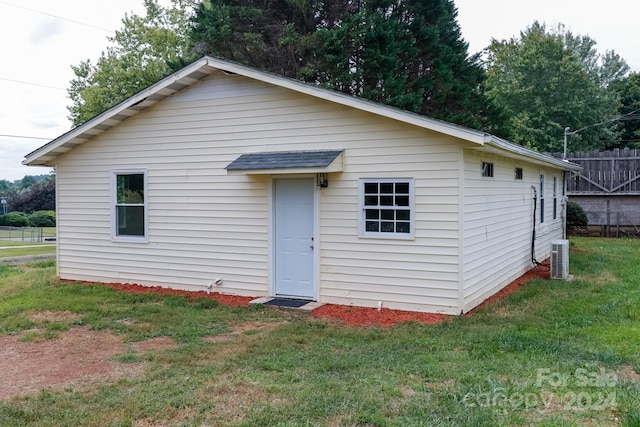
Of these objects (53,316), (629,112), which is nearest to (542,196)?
(53,316)

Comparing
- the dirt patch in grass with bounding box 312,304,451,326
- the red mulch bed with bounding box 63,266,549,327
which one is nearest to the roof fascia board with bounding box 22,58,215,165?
the red mulch bed with bounding box 63,266,549,327

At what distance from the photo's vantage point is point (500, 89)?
29359 millimetres

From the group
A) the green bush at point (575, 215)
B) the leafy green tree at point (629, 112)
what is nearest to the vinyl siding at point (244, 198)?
the green bush at point (575, 215)

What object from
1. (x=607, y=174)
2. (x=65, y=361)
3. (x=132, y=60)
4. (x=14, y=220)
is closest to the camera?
(x=65, y=361)

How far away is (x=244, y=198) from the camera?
877 centimetres

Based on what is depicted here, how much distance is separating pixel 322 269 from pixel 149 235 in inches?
143

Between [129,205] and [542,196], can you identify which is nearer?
[129,205]

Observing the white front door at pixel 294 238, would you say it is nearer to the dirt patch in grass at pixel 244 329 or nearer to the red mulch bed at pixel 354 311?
the red mulch bed at pixel 354 311

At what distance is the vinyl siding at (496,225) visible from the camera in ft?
24.7

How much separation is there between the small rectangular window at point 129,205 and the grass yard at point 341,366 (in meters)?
1.79

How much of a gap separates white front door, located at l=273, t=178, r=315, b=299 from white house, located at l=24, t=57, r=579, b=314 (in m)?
0.02

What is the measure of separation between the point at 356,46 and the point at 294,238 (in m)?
10.8

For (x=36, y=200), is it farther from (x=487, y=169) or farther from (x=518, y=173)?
(x=487, y=169)

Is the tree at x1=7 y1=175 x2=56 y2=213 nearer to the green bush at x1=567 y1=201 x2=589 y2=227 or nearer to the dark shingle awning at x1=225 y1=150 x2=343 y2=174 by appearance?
the green bush at x1=567 y1=201 x2=589 y2=227
